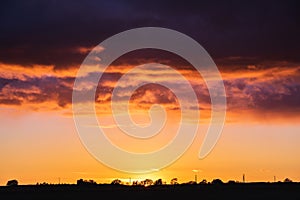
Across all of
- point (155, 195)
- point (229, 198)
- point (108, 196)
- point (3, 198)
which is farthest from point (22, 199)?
point (229, 198)

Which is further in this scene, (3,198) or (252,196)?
(3,198)

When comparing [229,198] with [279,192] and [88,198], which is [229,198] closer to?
[279,192]

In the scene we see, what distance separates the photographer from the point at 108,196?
313ft

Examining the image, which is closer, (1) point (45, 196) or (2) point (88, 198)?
(2) point (88, 198)

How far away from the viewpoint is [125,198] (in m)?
91.9

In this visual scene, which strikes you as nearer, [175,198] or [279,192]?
[175,198]

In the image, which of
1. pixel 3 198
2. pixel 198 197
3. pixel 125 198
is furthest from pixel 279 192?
pixel 3 198

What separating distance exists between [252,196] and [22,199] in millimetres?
30021

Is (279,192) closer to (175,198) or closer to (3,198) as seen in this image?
(175,198)

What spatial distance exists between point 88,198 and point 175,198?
11.7 metres

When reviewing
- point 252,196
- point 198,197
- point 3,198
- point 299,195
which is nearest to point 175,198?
point 198,197

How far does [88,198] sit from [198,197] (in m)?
14.2

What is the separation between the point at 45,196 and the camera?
326ft

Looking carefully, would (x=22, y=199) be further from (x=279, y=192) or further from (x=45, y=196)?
(x=279, y=192)
